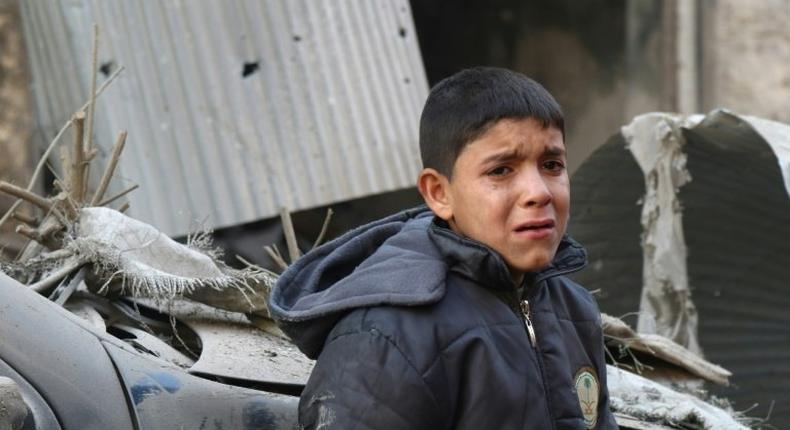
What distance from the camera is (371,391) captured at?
1.76 m

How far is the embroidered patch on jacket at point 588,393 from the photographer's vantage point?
6.50 feet

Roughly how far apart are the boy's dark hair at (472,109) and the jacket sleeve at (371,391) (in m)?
0.32

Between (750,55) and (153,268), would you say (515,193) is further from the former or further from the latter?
(750,55)

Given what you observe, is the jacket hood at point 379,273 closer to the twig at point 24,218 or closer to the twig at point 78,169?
the twig at point 78,169

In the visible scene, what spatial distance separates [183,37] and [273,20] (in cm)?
34

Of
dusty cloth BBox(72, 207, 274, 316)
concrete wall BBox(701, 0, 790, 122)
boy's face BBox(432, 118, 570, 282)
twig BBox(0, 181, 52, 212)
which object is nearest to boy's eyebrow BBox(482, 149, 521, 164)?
boy's face BBox(432, 118, 570, 282)

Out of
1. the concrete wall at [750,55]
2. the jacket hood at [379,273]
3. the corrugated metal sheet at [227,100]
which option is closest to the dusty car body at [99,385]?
the jacket hood at [379,273]

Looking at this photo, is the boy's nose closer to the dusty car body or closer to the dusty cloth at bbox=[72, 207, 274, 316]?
the dusty car body

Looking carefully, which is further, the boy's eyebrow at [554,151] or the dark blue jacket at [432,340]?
the boy's eyebrow at [554,151]

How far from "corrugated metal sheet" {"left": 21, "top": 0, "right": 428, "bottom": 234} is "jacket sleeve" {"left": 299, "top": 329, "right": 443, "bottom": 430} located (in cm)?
283

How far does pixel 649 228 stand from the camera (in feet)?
13.3

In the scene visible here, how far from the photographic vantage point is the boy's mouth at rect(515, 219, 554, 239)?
6.17 feet

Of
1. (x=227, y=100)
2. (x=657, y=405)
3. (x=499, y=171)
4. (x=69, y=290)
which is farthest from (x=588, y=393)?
(x=227, y=100)

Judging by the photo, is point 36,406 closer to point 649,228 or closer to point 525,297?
point 525,297
